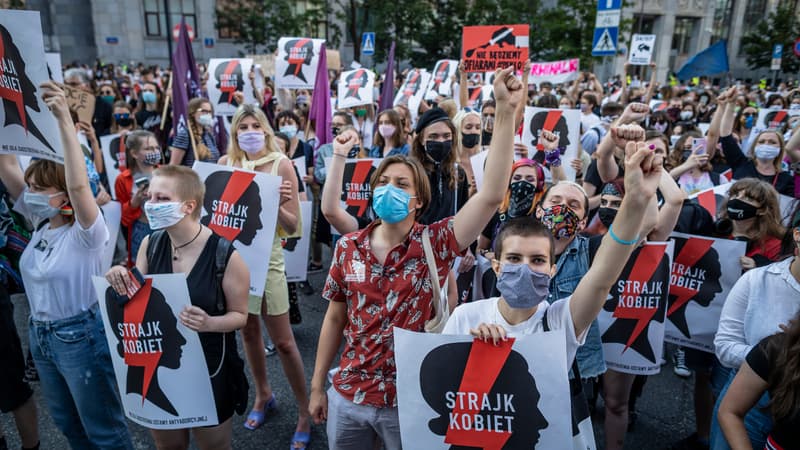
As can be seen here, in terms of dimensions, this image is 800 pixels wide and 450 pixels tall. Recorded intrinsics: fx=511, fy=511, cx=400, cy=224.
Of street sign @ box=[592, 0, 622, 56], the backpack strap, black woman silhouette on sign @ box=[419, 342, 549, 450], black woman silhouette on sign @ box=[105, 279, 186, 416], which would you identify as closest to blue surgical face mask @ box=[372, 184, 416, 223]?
black woman silhouette on sign @ box=[419, 342, 549, 450]

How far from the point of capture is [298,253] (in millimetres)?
4480

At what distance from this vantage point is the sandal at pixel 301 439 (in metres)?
3.40

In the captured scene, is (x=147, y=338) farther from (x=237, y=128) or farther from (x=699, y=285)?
(x=699, y=285)

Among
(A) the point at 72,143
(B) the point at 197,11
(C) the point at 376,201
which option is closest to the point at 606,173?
(C) the point at 376,201

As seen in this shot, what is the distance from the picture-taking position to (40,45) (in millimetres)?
2605

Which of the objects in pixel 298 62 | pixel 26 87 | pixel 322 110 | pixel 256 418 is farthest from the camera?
pixel 298 62

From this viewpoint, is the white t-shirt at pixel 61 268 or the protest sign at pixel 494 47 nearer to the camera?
the white t-shirt at pixel 61 268

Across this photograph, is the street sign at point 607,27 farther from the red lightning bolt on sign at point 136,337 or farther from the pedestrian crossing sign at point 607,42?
the red lightning bolt on sign at point 136,337

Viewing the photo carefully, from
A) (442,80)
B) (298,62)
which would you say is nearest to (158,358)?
(298,62)

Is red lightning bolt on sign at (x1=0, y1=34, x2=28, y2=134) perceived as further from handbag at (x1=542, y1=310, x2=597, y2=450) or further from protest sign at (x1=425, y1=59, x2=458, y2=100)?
protest sign at (x1=425, y1=59, x2=458, y2=100)

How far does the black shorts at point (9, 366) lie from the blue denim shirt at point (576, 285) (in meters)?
3.05

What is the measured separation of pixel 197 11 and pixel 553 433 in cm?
3788

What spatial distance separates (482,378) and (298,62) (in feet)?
22.7

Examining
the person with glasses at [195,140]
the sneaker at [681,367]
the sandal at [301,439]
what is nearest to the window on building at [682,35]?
the sneaker at [681,367]
